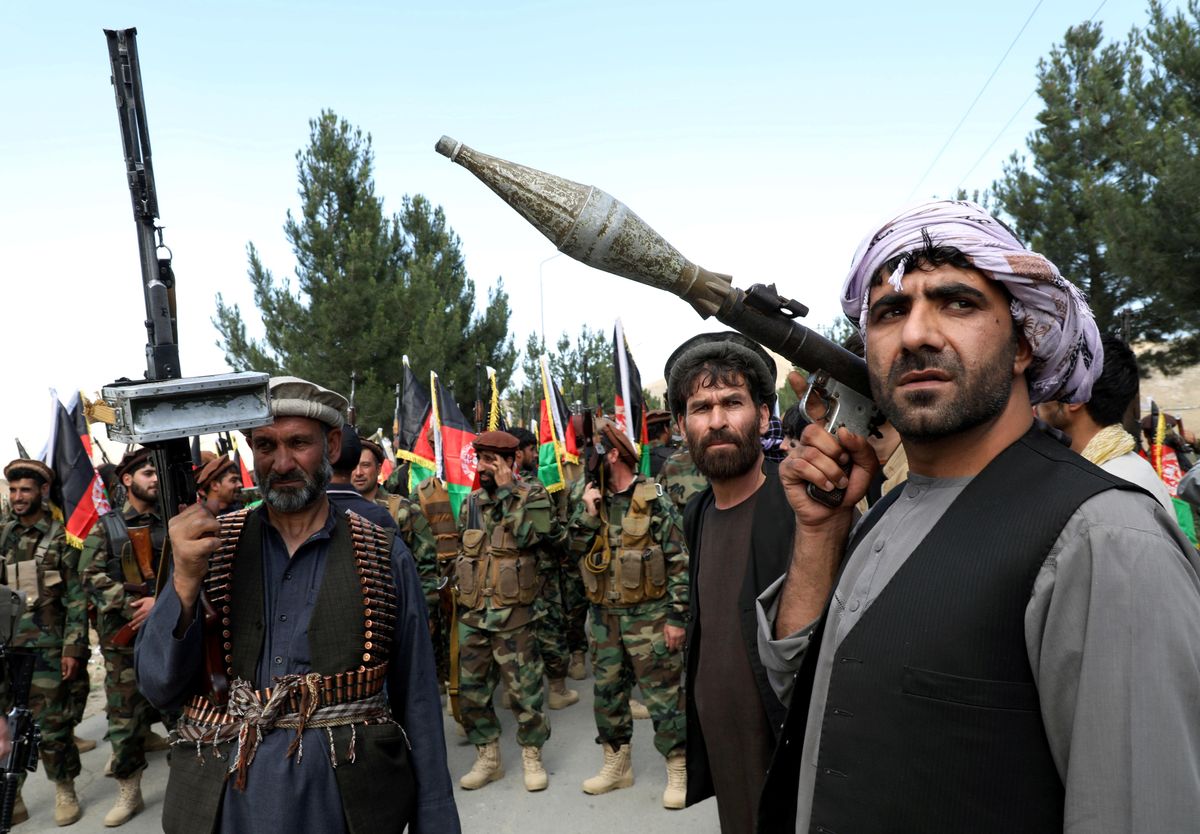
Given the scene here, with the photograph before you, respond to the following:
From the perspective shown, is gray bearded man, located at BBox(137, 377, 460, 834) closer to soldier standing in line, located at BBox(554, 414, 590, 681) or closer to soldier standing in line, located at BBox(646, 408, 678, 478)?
soldier standing in line, located at BBox(554, 414, 590, 681)

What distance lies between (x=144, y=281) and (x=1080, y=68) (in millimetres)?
22708

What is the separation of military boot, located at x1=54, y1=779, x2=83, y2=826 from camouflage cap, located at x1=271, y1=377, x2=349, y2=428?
15.0ft

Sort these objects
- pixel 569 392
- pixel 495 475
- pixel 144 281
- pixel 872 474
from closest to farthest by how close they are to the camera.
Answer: pixel 872 474 → pixel 144 281 → pixel 495 475 → pixel 569 392

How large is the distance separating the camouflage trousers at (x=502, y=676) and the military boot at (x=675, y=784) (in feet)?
3.35

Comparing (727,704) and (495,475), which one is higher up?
(495,475)

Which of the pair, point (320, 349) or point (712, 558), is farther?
point (320, 349)

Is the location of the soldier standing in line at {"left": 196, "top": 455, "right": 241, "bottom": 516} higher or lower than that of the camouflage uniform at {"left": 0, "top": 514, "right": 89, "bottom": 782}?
higher

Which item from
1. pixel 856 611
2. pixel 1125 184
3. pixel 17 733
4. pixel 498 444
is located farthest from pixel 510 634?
pixel 1125 184

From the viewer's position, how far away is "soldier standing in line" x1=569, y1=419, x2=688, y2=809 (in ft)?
18.0

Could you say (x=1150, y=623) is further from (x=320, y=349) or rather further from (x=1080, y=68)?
(x=320, y=349)

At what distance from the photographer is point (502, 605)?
609 cm

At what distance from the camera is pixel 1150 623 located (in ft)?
3.70

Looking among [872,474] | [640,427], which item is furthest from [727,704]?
[640,427]

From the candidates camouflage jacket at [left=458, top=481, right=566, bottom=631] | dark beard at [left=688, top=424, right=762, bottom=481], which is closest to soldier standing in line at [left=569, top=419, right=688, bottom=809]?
camouflage jacket at [left=458, top=481, right=566, bottom=631]
